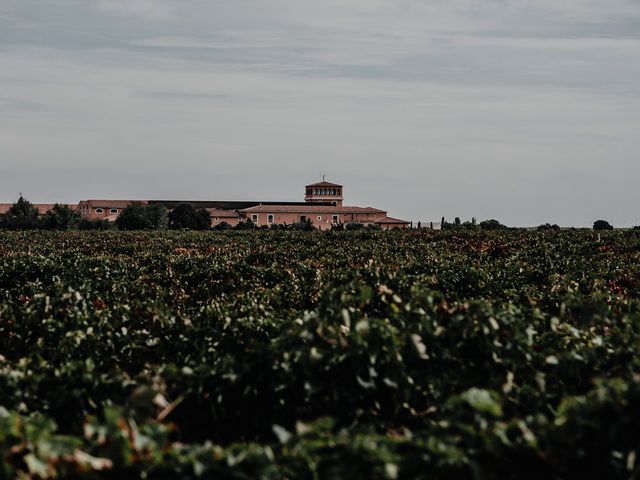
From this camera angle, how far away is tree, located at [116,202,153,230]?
302 feet

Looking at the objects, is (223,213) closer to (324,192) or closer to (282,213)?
(282,213)

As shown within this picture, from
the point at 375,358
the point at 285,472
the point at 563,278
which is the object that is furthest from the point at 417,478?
the point at 563,278

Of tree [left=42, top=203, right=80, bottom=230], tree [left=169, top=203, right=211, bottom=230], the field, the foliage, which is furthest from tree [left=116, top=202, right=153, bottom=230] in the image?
the field

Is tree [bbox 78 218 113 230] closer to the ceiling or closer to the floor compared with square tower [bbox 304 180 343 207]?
closer to the floor

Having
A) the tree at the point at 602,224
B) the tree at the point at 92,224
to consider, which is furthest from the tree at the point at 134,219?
the tree at the point at 602,224

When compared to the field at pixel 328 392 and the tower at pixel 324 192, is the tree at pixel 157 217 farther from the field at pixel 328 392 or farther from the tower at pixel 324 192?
the field at pixel 328 392

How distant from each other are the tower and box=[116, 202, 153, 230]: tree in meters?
54.2

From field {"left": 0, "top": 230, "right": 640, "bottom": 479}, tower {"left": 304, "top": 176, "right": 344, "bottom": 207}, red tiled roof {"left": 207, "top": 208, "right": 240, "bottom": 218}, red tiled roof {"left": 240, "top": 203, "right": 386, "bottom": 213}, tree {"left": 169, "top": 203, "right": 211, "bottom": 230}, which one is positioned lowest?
field {"left": 0, "top": 230, "right": 640, "bottom": 479}

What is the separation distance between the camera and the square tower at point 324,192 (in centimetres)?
14538

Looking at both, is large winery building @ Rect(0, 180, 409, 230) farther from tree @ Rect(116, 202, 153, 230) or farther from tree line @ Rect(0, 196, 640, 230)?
tree @ Rect(116, 202, 153, 230)

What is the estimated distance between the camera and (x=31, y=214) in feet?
320

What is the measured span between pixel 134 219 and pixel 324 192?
58861 millimetres

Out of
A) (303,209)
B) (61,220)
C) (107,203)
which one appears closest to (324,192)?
(303,209)

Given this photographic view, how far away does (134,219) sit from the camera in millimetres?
92625
